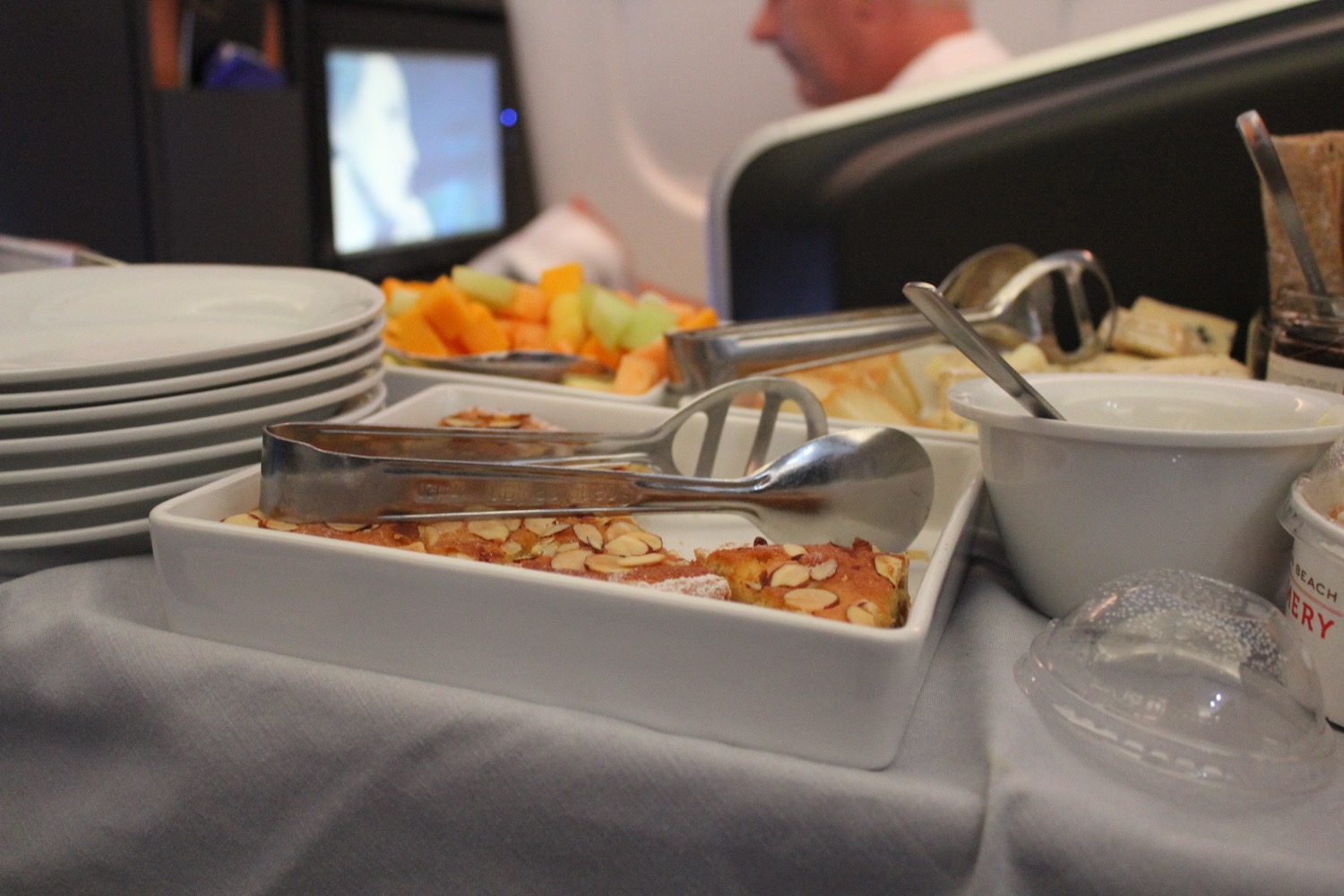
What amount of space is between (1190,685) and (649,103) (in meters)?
3.06

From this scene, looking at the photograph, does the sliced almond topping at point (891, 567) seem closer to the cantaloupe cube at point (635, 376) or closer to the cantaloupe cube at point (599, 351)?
the cantaloupe cube at point (635, 376)

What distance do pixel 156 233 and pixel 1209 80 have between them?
1.96 metres

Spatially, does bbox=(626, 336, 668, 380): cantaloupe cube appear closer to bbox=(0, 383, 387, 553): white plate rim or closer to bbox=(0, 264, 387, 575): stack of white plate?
bbox=(0, 264, 387, 575): stack of white plate

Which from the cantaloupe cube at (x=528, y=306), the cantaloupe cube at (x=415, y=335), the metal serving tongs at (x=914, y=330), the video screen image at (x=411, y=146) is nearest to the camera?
the metal serving tongs at (x=914, y=330)

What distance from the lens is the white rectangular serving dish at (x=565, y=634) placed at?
1.35ft

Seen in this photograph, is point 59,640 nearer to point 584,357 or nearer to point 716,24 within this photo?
point 584,357

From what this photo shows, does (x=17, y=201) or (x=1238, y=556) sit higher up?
(x=17, y=201)

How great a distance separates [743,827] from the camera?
1.37ft

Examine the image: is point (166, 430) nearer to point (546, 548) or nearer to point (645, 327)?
point (546, 548)

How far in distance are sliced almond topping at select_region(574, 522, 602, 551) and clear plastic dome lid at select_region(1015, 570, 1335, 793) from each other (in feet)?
0.69

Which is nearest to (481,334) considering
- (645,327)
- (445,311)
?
(445,311)

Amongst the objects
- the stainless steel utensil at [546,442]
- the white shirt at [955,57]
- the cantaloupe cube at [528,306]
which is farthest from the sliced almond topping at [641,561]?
the white shirt at [955,57]

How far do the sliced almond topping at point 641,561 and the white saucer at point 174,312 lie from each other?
10.5 inches

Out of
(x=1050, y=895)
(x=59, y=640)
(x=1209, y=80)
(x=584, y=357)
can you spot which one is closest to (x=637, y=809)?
(x=1050, y=895)
